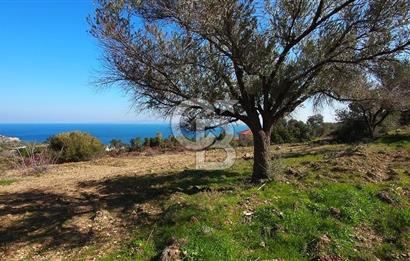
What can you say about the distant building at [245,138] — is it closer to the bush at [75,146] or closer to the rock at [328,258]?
the bush at [75,146]

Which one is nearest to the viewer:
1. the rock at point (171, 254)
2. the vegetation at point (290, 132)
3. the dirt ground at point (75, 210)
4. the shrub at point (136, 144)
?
the rock at point (171, 254)

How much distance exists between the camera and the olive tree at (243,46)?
28.1 ft

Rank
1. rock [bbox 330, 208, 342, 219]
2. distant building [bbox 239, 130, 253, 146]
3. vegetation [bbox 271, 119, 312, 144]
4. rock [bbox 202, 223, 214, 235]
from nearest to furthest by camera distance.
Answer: rock [bbox 202, 223, 214, 235]
rock [bbox 330, 208, 342, 219]
distant building [bbox 239, 130, 253, 146]
vegetation [bbox 271, 119, 312, 144]

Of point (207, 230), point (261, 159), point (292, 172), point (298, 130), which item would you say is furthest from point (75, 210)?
point (298, 130)

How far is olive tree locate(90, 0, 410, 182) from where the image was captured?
8.55 metres

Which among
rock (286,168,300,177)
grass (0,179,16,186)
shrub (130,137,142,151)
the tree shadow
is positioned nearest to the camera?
the tree shadow

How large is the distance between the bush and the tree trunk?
1121cm

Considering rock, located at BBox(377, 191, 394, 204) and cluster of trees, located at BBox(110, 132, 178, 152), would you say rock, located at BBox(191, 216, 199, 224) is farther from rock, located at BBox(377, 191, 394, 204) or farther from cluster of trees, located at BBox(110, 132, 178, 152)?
cluster of trees, located at BBox(110, 132, 178, 152)

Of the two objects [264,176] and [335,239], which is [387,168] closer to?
[264,176]

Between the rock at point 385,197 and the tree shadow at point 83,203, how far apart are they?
3.35m

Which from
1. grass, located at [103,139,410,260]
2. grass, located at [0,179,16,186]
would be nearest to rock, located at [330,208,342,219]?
grass, located at [103,139,410,260]

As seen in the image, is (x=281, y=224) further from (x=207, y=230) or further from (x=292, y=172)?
(x=292, y=172)

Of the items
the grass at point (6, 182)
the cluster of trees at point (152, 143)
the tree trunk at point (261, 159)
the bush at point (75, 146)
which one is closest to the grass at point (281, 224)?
the tree trunk at point (261, 159)

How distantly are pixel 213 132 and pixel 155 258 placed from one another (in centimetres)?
561
